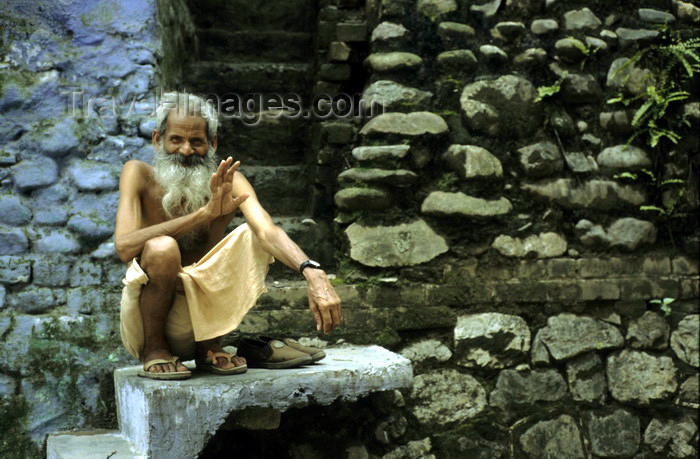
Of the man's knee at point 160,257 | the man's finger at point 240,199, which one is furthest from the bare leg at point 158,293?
the man's finger at point 240,199

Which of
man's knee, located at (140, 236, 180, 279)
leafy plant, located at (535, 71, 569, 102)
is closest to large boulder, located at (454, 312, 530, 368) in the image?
leafy plant, located at (535, 71, 569, 102)

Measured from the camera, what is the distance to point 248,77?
446cm

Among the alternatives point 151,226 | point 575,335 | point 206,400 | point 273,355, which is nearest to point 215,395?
point 206,400

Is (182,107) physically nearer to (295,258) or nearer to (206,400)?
(295,258)

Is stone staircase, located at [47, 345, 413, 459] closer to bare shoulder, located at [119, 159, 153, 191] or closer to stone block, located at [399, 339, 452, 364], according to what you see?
stone block, located at [399, 339, 452, 364]

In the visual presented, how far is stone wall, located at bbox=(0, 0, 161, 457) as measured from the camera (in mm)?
3188

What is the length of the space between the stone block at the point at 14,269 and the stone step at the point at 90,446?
0.64m

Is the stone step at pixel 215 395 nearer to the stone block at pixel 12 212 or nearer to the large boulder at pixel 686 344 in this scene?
the stone block at pixel 12 212

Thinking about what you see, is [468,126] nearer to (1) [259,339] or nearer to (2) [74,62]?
(1) [259,339]

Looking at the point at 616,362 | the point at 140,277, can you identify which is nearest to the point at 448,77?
the point at 616,362

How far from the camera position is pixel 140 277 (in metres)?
2.52

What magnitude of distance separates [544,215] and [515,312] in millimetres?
481

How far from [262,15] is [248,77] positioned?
459 mm

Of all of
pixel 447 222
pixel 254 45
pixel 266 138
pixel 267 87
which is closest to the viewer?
pixel 447 222
